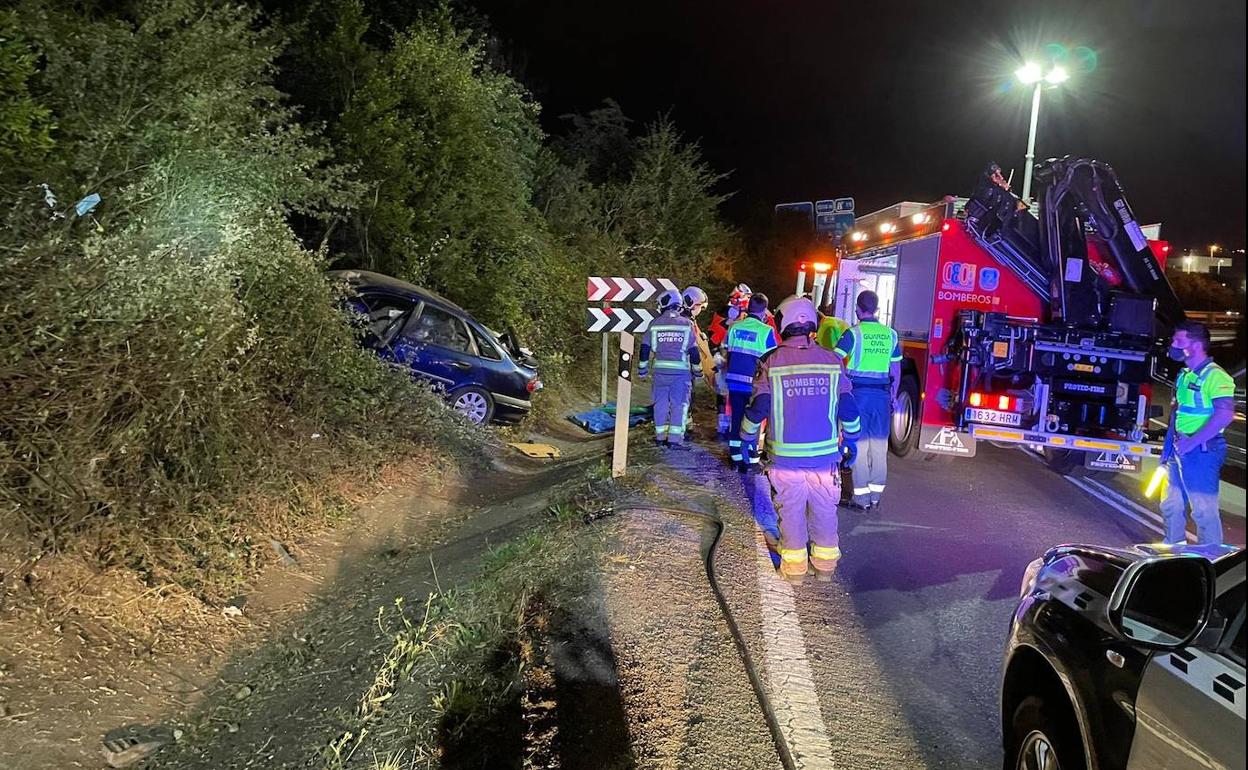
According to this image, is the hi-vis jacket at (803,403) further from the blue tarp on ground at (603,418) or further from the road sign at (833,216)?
the road sign at (833,216)

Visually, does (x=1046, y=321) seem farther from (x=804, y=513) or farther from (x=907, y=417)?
(x=804, y=513)

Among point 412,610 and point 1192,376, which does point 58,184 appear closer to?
point 412,610

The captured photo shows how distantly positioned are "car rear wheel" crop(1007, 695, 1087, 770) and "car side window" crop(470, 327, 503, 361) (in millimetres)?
8324

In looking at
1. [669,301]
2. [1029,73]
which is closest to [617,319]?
[669,301]

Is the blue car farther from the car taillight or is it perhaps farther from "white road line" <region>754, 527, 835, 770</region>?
the car taillight

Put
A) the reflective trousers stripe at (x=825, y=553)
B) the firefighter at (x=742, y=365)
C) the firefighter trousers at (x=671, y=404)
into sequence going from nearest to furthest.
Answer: the reflective trousers stripe at (x=825, y=553), the firefighter at (x=742, y=365), the firefighter trousers at (x=671, y=404)

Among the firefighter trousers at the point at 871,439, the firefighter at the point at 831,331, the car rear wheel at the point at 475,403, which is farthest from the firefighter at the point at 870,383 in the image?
the car rear wheel at the point at 475,403

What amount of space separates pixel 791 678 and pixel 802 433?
1.63 m

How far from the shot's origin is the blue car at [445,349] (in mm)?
9484

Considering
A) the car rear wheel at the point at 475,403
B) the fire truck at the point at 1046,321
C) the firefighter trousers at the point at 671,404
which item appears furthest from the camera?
the car rear wheel at the point at 475,403

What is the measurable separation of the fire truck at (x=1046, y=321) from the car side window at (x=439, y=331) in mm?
5428

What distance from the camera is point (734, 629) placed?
432 cm

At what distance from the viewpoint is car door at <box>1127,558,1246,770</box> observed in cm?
197

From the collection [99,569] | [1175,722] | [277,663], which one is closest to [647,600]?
[277,663]
